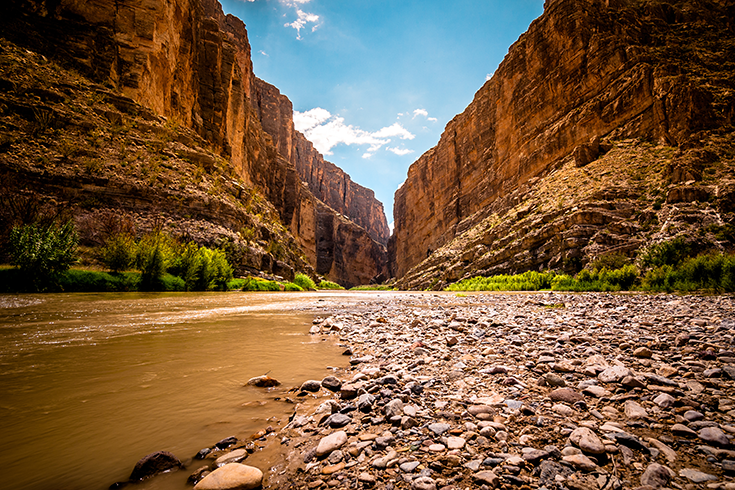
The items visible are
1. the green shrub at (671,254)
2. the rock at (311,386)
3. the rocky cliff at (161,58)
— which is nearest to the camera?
the rock at (311,386)

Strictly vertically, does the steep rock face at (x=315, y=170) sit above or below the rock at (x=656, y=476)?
above

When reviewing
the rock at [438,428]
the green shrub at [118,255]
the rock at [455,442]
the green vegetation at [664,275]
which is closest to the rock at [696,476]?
the rock at [455,442]

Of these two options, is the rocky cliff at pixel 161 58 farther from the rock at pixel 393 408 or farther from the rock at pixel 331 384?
the rock at pixel 393 408

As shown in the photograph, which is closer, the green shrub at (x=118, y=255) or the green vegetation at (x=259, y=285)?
the green shrub at (x=118, y=255)

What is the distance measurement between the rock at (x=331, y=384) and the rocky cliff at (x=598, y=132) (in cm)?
1981

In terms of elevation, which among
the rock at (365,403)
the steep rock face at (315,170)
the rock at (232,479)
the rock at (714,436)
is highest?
the steep rock face at (315,170)

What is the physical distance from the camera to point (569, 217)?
20.0 metres

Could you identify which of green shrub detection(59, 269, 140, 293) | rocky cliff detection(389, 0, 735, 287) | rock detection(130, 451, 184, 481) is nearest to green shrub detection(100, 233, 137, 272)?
green shrub detection(59, 269, 140, 293)

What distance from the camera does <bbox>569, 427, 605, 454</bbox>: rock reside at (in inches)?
51.1

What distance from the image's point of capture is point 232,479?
46.6 inches

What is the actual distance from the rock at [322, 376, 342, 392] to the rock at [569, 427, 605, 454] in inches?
66.1

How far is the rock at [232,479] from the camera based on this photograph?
116cm

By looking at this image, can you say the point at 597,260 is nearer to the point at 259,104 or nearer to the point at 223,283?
the point at 223,283

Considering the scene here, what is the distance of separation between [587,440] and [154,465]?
2.12 metres
